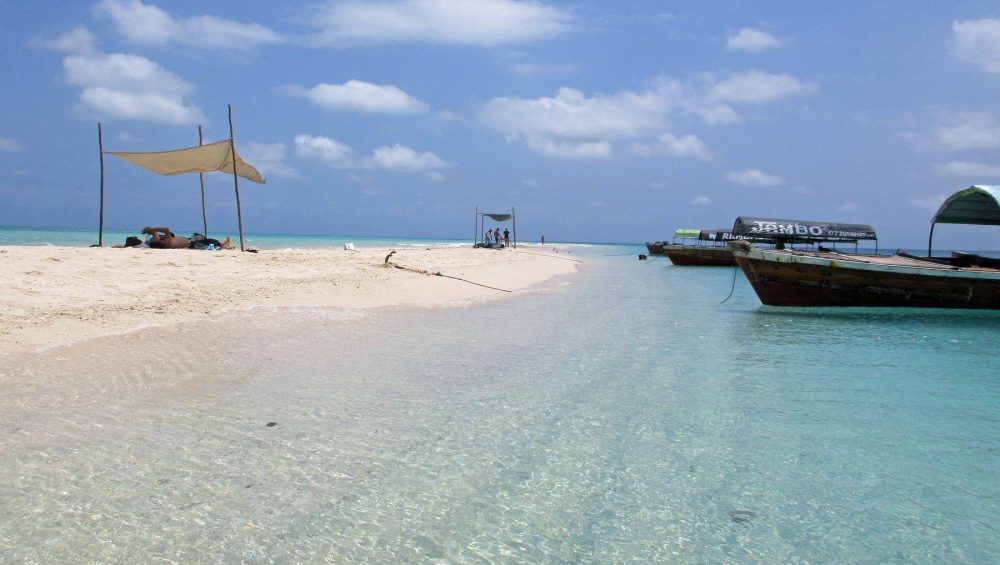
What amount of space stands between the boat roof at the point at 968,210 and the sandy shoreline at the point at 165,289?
37.1 feet

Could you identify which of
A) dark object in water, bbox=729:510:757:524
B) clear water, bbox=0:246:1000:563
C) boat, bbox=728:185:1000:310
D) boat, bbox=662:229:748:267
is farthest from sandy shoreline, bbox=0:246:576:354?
boat, bbox=662:229:748:267

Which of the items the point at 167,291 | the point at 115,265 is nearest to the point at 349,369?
the point at 167,291

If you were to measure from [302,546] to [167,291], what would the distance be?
8761mm

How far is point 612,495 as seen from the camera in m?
3.48

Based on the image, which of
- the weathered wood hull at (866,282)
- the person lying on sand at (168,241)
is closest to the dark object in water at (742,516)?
the weathered wood hull at (866,282)

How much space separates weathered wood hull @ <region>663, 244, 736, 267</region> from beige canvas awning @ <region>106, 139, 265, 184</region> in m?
23.5

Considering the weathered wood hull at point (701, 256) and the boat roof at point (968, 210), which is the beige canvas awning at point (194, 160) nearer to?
the boat roof at point (968, 210)

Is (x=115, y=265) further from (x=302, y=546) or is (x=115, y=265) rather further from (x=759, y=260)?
(x=759, y=260)

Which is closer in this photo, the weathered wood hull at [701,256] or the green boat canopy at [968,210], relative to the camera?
the green boat canopy at [968,210]

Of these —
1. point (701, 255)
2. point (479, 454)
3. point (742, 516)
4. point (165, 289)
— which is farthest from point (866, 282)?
point (701, 255)

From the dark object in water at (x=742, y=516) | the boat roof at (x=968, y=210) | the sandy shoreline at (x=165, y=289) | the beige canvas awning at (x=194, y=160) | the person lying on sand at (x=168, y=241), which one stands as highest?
the beige canvas awning at (x=194, y=160)

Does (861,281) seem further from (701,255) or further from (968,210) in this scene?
(701,255)

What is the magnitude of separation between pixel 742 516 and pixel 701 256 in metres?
32.7

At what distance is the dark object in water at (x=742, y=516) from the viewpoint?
3.23 meters
